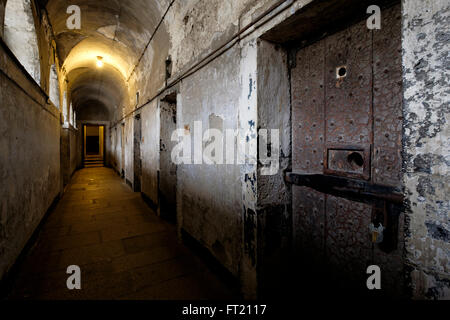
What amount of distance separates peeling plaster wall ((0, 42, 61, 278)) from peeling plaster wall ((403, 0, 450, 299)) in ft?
10.7

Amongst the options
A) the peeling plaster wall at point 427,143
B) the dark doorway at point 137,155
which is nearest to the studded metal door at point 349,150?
the peeling plaster wall at point 427,143

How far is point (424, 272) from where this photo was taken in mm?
971

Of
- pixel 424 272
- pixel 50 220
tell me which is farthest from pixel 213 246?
pixel 50 220

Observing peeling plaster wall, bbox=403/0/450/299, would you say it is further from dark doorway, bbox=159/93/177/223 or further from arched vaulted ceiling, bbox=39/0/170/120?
dark doorway, bbox=159/93/177/223

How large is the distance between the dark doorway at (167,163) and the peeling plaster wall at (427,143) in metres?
4.12

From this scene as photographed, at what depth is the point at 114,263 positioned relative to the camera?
9.42ft

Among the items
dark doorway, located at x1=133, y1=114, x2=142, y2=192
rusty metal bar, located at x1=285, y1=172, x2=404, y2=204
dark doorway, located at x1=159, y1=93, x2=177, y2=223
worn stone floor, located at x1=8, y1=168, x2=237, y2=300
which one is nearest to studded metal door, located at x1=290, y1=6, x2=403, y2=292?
rusty metal bar, located at x1=285, y1=172, x2=404, y2=204

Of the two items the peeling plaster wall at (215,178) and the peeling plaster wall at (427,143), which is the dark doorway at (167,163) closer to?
A: the peeling plaster wall at (215,178)

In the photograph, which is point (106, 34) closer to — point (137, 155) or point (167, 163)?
point (137, 155)

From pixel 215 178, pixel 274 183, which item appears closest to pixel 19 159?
pixel 215 178

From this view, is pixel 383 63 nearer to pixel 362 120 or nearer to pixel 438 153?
pixel 362 120

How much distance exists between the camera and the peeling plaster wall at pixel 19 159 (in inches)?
89.2
